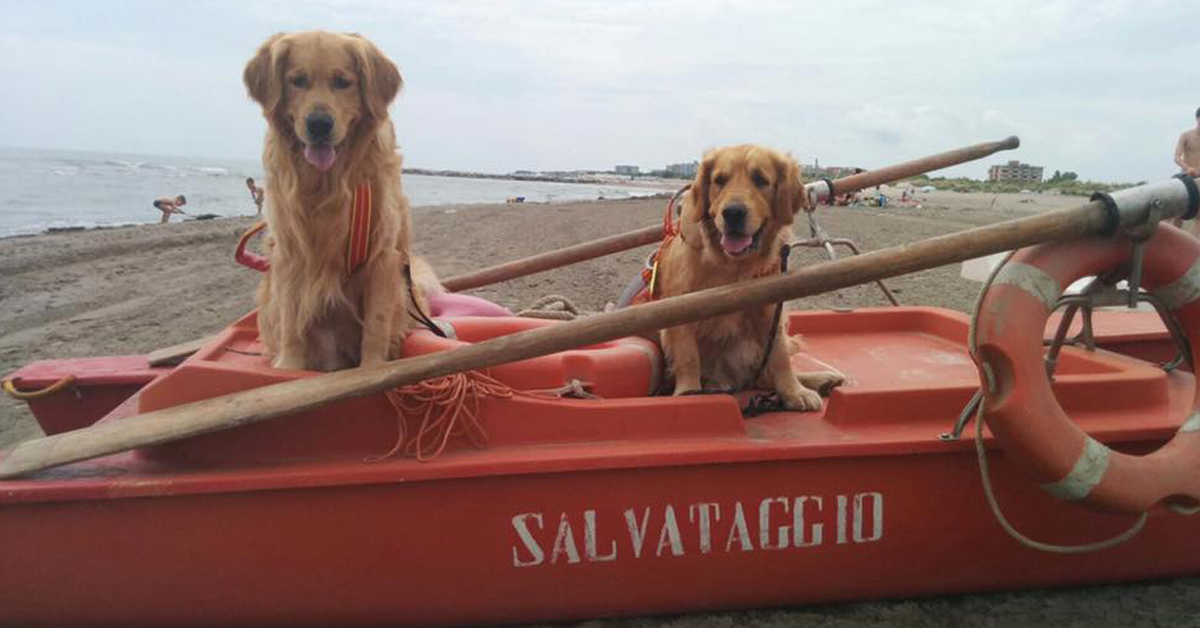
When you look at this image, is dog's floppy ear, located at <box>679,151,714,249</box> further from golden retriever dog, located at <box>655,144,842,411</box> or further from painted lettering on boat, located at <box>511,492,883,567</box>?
painted lettering on boat, located at <box>511,492,883,567</box>

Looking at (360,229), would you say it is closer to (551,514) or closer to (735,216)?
(551,514)

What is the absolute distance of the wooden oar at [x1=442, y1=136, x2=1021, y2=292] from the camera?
10.7 feet

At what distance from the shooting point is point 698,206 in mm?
2611

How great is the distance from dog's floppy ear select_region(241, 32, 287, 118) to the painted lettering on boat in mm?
1551

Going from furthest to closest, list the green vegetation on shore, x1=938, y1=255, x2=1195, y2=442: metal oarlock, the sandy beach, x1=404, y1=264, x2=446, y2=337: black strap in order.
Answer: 1. the green vegetation on shore
2. x1=404, y1=264, x2=446, y2=337: black strap
3. the sandy beach
4. x1=938, y1=255, x2=1195, y2=442: metal oarlock

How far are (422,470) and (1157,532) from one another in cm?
230

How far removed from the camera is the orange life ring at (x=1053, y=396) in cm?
195

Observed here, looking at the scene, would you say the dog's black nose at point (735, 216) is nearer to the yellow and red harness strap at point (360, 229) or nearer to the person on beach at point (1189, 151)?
the yellow and red harness strap at point (360, 229)

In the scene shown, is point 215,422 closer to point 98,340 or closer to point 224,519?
point 224,519

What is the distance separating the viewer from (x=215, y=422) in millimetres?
1944

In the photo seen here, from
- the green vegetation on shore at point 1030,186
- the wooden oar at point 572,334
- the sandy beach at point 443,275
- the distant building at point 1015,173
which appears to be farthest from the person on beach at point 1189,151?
the distant building at point 1015,173

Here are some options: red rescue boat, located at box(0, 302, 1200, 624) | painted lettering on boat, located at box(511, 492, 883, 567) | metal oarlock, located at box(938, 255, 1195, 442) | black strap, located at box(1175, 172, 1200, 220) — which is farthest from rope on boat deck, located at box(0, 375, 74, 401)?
black strap, located at box(1175, 172, 1200, 220)

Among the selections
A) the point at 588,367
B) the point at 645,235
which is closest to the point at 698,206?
the point at 588,367

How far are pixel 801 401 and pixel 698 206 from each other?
77 centimetres
